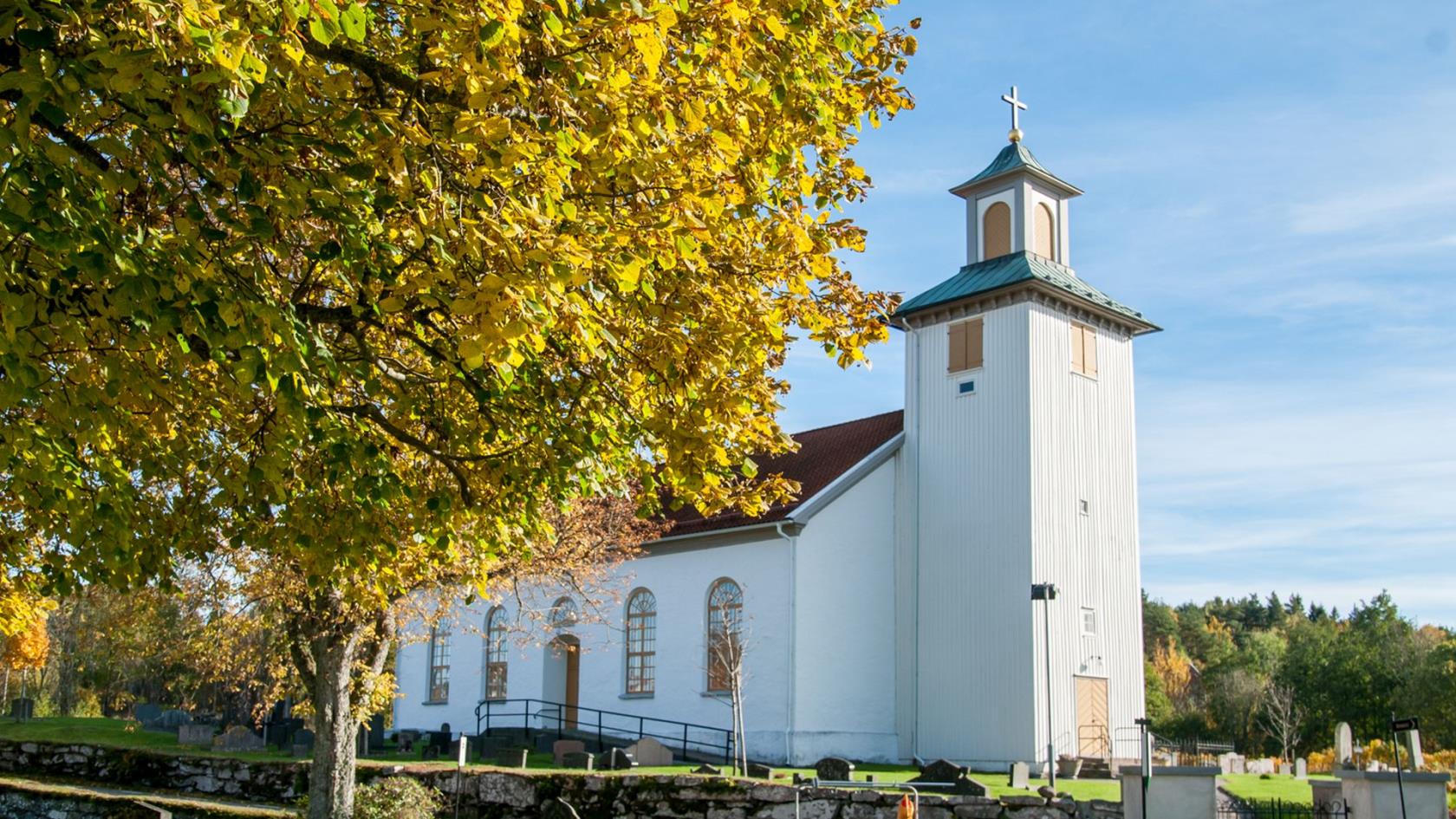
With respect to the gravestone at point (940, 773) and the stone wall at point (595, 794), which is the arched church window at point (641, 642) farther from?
the gravestone at point (940, 773)

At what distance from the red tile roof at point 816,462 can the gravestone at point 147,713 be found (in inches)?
706

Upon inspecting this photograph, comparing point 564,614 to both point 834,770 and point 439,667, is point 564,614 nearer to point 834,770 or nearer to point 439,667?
point 439,667

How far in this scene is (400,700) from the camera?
3994cm


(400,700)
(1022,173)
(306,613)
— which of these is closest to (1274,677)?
(1022,173)

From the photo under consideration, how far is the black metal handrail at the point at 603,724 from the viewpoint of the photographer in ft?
96.8

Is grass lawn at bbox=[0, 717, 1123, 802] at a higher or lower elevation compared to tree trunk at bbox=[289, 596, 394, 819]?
lower

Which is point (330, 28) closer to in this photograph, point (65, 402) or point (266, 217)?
point (266, 217)

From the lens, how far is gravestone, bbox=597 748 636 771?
22891 mm

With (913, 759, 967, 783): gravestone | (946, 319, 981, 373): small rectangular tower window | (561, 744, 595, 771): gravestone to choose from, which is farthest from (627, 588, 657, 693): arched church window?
(913, 759, 967, 783): gravestone

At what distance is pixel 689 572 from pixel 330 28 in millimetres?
26212

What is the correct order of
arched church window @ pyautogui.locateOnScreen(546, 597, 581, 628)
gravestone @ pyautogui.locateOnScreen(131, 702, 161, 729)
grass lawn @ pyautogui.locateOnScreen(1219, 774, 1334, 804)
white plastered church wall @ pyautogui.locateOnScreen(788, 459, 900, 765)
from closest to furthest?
grass lawn @ pyautogui.locateOnScreen(1219, 774, 1334, 804), white plastered church wall @ pyautogui.locateOnScreen(788, 459, 900, 765), arched church window @ pyautogui.locateOnScreen(546, 597, 581, 628), gravestone @ pyautogui.locateOnScreen(131, 702, 161, 729)

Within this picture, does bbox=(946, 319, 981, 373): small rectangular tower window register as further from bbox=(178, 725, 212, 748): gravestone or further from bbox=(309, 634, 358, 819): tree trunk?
bbox=(178, 725, 212, 748): gravestone

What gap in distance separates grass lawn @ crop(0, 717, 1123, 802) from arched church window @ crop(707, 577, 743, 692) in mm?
3839

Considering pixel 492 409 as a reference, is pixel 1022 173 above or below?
above
